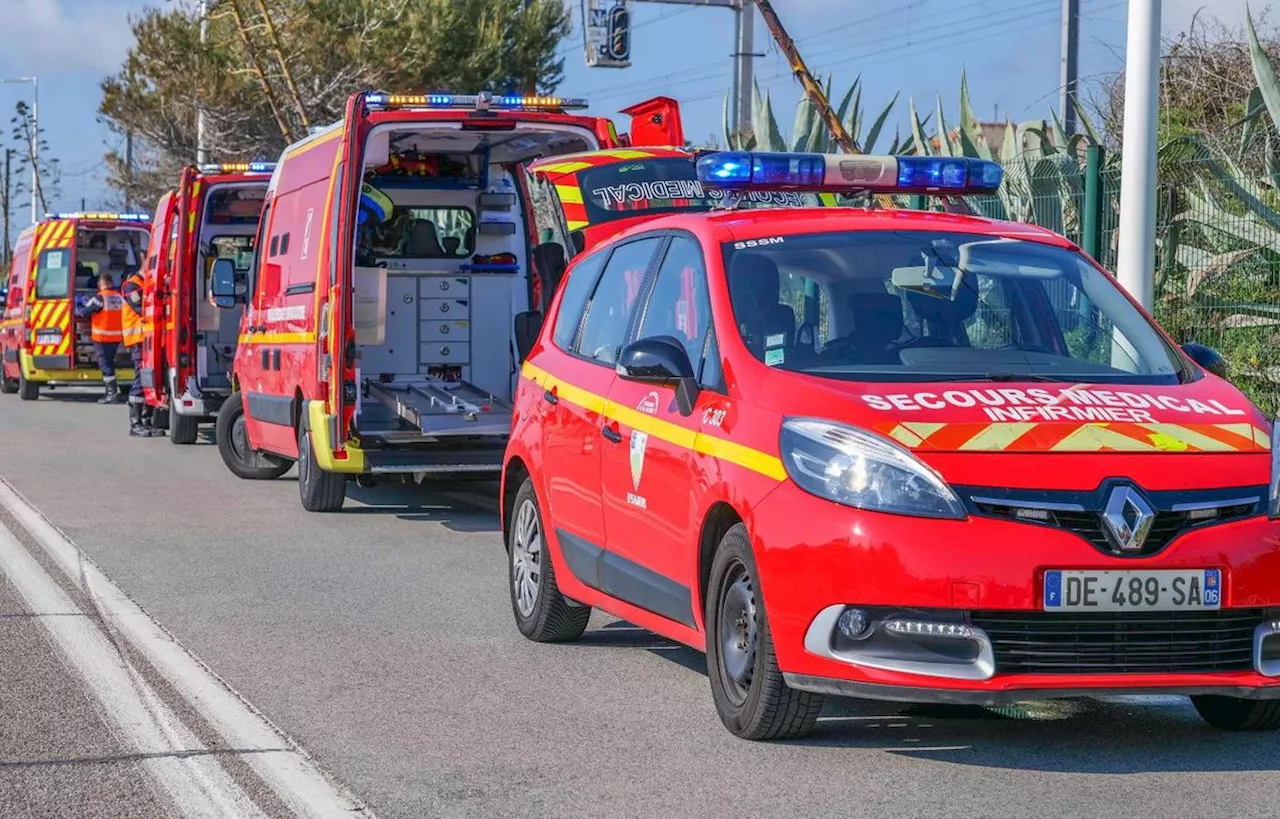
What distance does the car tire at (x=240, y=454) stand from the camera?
51.6ft

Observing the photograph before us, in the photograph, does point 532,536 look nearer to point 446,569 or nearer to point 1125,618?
point 446,569

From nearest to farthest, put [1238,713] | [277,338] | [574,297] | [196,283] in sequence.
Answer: [1238,713], [574,297], [277,338], [196,283]

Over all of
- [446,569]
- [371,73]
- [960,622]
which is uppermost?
[371,73]

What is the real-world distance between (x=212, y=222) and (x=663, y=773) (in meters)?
13.2

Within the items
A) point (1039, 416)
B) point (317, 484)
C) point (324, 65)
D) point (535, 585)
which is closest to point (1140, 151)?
point (535, 585)

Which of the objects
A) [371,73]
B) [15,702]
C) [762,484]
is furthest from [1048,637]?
[371,73]

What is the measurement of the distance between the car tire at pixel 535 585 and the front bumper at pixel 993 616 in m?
2.24

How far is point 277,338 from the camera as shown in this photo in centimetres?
1370

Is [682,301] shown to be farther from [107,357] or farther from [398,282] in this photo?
[107,357]

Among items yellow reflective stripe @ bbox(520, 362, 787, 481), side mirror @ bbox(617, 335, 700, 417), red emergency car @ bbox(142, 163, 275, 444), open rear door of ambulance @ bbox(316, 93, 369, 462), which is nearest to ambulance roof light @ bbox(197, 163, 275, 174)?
red emergency car @ bbox(142, 163, 275, 444)

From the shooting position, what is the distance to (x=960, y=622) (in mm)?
5512

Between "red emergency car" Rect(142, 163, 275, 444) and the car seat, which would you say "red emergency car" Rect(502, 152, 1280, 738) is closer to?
A: the car seat

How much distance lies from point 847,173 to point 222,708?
118 inches

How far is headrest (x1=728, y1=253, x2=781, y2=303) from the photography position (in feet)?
21.8
